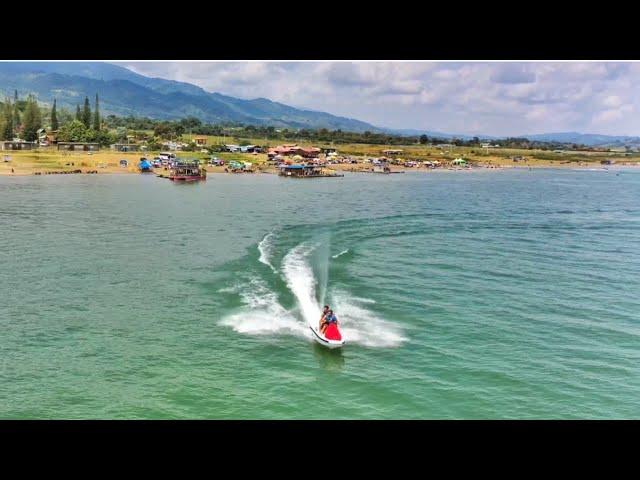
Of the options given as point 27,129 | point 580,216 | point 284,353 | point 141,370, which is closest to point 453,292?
point 284,353

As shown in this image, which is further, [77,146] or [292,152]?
[292,152]

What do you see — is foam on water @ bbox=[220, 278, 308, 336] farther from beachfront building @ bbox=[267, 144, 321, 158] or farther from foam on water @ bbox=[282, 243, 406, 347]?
Result: beachfront building @ bbox=[267, 144, 321, 158]

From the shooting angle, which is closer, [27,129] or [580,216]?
[580,216]

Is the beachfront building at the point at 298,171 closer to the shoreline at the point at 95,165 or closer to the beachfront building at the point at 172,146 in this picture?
the shoreline at the point at 95,165

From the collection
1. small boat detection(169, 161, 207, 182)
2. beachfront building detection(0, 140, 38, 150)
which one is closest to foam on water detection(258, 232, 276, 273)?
small boat detection(169, 161, 207, 182)

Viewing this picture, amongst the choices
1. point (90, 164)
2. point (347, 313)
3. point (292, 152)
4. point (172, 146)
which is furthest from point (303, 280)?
point (292, 152)

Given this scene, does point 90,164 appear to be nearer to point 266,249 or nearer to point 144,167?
point 144,167

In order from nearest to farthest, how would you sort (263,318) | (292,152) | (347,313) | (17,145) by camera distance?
1. (263,318)
2. (347,313)
3. (17,145)
4. (292,152)
